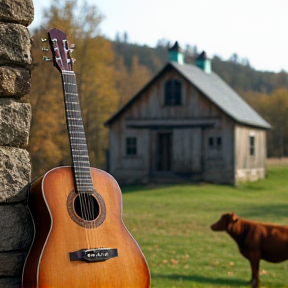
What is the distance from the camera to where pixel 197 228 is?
49.0ft

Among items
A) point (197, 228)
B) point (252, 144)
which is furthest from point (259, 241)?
point (252, 144)

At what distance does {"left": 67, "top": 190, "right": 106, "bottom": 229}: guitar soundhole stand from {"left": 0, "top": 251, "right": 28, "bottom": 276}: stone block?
431 millimetres

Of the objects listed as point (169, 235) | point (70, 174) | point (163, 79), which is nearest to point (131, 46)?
point (163, 79)

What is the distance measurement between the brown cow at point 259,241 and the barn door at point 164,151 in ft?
72.8

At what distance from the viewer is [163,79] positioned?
30.8m

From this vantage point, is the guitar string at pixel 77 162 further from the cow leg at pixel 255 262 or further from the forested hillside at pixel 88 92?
the cow leg at pixel 255 262

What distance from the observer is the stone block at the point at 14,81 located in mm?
4102

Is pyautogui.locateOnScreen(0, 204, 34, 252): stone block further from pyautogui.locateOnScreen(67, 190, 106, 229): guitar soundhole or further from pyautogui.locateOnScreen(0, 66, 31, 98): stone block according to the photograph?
pyautogui.locateOnScreen(0, 66, 31, 98): stone block

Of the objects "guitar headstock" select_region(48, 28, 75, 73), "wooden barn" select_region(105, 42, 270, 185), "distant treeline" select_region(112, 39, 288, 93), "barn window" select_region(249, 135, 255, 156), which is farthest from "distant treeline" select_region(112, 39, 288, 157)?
"guitar headstock" select_region(48, 28, 75, 73)

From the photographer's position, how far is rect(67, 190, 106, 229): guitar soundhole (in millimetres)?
4078

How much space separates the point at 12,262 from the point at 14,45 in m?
1.40

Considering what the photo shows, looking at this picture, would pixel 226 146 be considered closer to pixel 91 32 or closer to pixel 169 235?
pixel 91 32

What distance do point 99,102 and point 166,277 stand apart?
29.9 meters

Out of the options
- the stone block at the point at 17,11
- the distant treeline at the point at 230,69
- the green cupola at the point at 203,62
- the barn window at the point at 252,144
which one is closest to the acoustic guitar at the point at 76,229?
the stone block at the point at 17,11
